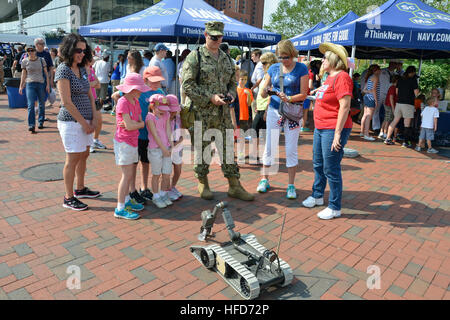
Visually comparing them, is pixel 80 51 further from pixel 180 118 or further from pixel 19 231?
pixel 19 231

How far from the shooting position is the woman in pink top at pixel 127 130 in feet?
12.6

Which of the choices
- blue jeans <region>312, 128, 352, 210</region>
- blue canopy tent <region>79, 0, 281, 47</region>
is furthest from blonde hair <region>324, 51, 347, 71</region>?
blue canopy tent <region>79, 0, 281, 47</region>

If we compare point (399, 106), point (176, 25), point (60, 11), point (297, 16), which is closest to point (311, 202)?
point (399, 106)

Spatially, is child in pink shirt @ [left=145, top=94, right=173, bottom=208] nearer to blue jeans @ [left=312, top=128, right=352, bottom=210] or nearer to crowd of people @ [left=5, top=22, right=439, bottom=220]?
crowd of people @ [left=5, top=22, right=439, bottom=220]

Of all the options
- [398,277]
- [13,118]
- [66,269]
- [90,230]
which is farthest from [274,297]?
[13,118]

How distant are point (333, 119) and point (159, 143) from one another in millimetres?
2041

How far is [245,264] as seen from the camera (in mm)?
2955

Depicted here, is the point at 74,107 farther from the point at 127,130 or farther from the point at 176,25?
the point at 176,25

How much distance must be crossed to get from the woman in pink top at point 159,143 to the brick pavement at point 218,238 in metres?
0.22

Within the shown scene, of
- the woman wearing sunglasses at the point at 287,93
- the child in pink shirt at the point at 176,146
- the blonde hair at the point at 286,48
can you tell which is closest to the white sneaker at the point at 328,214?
the woman wearing sunglasses at the point at 287,93

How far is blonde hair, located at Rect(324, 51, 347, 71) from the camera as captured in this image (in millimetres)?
3979

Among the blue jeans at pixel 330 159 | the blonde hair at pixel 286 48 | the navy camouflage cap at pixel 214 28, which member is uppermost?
the navy camouflage cap at pixel 214 28

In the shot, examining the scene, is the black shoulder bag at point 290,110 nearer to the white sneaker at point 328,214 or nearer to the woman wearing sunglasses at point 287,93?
the woman wearing sunglasses at point 287,93

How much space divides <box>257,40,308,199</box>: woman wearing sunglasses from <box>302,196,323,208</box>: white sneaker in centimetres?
25
